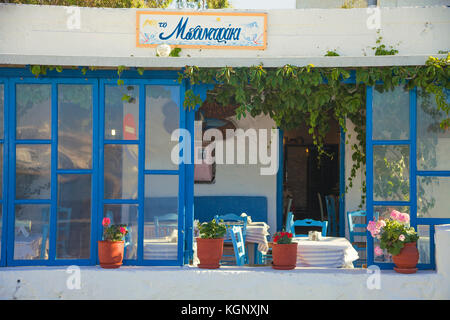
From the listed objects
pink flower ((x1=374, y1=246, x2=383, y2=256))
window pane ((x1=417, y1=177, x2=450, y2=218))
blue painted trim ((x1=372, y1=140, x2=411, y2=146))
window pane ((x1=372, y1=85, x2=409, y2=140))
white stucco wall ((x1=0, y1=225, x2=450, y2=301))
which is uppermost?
window pane ((x1=372, y1=85, x2=409, y2=140))

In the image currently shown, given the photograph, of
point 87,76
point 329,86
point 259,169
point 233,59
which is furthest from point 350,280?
point 259,169

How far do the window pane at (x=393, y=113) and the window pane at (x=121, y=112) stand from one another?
277cm

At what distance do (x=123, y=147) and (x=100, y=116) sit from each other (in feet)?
1.43

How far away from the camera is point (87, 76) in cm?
611

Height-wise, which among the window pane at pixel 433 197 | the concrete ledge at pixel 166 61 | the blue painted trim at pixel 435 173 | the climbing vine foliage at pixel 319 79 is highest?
the concrete ledge at pixel 166 61

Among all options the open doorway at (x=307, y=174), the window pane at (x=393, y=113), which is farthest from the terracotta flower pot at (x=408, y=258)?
the open doorway at (x=307, y=174)

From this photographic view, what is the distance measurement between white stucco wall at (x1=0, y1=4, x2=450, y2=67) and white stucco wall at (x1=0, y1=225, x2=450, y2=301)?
126 inches

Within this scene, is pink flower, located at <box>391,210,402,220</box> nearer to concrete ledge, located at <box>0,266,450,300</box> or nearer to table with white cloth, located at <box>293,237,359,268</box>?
concrete ledge, located at <box>0,266,450,300</box>

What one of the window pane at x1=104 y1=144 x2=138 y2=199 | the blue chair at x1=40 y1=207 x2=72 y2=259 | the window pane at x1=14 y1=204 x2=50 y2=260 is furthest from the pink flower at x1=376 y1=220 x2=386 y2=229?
→ the window pane at x1=14 y1=204 x2=50 y2=260

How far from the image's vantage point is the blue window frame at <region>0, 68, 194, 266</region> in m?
6.05

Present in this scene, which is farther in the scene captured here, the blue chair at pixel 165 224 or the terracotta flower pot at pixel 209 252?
the blue chair at pixel 165 224

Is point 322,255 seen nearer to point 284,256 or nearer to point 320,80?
point 284,256

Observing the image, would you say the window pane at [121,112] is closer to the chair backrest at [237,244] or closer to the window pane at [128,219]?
the window pane at [128,219]

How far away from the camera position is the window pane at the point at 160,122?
20.1ft
